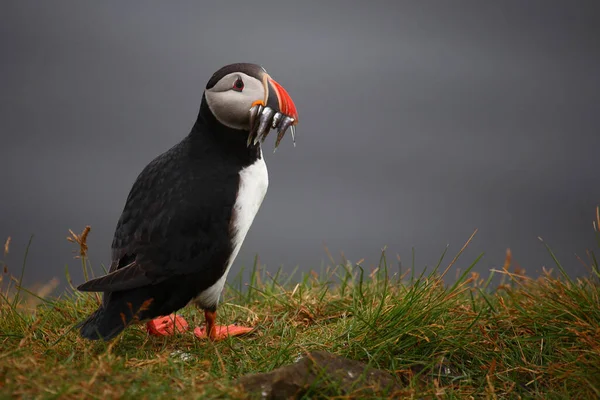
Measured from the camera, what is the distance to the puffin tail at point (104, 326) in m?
3.29

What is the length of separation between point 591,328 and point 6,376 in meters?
2.83

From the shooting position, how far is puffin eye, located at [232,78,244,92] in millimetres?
3697

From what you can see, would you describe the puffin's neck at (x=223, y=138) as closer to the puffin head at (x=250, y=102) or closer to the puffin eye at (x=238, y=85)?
the puffin head at (x=250, y=102)

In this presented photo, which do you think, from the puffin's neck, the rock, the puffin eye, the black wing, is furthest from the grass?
the puffin eye

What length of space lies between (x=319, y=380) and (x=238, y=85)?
180cm

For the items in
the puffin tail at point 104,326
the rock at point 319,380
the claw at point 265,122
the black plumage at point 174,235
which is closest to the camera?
the rock at point 319,380

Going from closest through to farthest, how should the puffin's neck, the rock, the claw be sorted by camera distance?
the rock, the claw, the puffin's neck

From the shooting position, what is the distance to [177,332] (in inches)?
156

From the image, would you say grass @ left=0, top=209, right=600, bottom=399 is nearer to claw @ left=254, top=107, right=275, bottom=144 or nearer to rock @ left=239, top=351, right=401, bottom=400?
rock @ left=239, top=351, right=401, bottom=400

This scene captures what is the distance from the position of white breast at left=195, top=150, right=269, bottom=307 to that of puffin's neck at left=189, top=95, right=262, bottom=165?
3.4 inches

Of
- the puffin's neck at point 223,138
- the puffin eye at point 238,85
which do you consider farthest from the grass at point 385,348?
the puffin eye at point 238,85

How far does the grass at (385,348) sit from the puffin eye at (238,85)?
134cm

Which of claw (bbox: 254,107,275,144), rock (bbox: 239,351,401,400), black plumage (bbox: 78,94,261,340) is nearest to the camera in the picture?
rock (bbox: 239,351,401,400)

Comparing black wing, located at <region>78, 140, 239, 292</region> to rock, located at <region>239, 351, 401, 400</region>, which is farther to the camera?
black wing, located at <region>78, 140, 239, 292</region>
